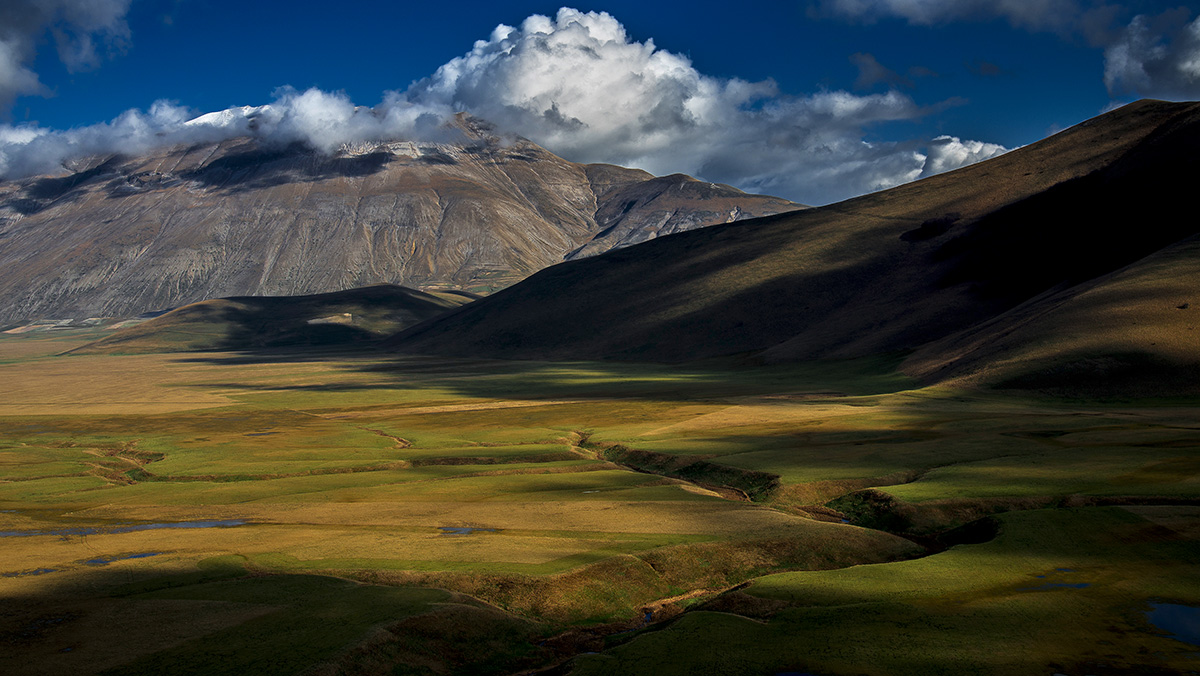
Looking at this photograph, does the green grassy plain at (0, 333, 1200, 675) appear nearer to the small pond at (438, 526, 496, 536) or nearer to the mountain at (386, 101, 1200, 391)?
the small pond at (438, 526, 496, 536)

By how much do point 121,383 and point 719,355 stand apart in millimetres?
110669

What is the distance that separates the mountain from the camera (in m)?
124

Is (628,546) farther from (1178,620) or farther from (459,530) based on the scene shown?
(1178,620)

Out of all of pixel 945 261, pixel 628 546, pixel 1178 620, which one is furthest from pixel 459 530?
pixel 945 261

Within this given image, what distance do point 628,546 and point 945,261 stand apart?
5688 inches

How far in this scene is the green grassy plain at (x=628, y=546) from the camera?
18344 mm

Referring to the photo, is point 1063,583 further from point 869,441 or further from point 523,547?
point 869,441

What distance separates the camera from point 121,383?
138250 mm

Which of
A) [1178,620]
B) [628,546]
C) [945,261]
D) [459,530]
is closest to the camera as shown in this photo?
[1178,620]

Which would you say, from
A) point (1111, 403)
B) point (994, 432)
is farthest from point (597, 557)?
point (1111, 403)

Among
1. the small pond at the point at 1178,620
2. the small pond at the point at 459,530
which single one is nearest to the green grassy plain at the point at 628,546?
the small pond at the point at 459,530

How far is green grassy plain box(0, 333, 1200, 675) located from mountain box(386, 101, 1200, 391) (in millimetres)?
54089

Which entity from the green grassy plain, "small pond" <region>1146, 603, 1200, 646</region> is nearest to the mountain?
the green grassy plain

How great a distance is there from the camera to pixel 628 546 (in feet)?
92.0
